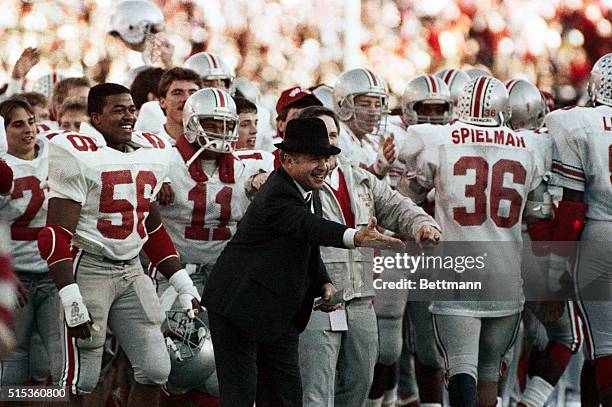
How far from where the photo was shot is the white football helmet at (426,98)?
335 inches

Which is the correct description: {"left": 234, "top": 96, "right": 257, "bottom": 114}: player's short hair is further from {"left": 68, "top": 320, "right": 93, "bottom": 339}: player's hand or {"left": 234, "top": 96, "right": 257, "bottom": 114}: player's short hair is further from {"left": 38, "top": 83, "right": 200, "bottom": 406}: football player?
{"left": 68, "top": 320, "right": 93, "bottom": 339}: player's hand

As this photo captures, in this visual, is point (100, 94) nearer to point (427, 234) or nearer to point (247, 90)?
point (427, 234)

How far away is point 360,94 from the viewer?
25.5 ft

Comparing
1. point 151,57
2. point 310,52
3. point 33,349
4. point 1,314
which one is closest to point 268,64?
point 310,52

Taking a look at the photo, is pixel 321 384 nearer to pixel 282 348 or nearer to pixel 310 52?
pixel 282 348

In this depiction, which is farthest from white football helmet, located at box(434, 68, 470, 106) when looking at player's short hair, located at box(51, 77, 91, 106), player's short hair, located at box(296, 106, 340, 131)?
player's short hair, located at box(296, 106, 340, 131)

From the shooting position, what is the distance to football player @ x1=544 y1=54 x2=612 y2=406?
22.6 feet

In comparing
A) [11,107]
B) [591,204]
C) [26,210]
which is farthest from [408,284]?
[11,107]

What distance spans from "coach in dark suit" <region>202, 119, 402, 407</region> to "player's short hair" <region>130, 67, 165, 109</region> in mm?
3132

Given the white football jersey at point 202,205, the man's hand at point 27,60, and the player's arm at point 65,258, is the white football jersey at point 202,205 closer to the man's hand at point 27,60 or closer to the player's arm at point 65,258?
the player's arm at point 65,258

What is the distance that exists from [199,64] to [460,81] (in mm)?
1739

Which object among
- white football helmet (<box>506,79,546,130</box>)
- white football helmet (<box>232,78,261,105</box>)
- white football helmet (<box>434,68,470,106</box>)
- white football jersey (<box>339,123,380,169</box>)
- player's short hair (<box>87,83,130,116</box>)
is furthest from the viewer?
white football helmet (<box>232,78,261,105</box>)

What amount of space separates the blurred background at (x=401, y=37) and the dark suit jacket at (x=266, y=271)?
8925 mm

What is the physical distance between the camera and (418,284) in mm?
7637
